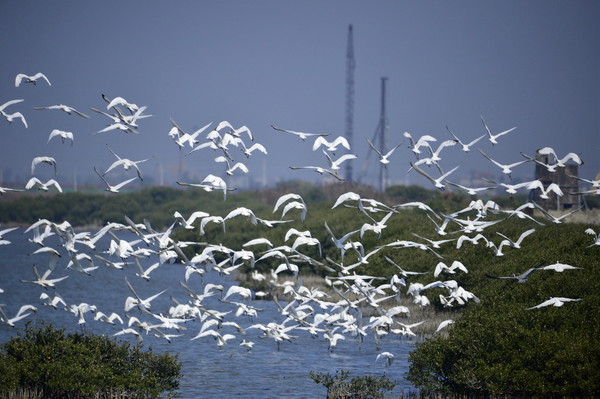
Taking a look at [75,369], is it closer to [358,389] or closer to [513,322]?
[358,389]

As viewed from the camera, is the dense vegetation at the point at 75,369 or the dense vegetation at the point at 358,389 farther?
the dense vegetation at the point at 358,389

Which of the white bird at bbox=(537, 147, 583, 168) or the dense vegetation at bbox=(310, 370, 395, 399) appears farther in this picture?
the white bird at bbox=(537, 147, 583, 168)

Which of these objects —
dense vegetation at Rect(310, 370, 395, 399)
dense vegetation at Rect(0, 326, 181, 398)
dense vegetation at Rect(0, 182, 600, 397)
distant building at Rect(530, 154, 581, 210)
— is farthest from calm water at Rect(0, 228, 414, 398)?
distant building at Rect(530, 154, 581, 210)

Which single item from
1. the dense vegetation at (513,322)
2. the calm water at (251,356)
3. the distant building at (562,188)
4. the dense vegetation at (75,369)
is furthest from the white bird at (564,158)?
the distant building at (562,188)

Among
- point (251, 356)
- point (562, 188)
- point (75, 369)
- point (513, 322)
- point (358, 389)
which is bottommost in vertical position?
point (251, 356)

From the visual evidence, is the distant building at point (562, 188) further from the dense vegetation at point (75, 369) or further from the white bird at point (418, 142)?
the dense vegetation at point (75, 369)

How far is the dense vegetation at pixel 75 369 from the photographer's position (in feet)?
68.2

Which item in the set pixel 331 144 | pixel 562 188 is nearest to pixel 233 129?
pixel 331 144

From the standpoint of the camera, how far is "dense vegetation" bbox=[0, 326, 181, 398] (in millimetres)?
20797

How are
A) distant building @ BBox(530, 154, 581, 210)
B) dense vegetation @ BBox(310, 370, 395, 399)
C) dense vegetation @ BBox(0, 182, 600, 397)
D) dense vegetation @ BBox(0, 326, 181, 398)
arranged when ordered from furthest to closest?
distant building @ BBox(530, 154, 581, 210), dense vegetation @ BBox(310, 370, 395, 399), dense vegetation @ BBox(0, 326, 181, 398), dense vegetation @ BBox(0, 182, 600, 397)

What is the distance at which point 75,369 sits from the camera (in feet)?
68.4

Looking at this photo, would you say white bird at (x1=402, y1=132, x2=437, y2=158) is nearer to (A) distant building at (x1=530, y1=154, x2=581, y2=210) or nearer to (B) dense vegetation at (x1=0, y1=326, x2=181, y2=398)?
(B) dense vegetation at (x1=0, y1=326, x2=181, y2=398)

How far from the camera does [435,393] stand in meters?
22.7

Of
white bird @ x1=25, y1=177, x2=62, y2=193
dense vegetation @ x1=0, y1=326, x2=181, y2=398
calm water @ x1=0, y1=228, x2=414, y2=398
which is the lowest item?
calm water @ x1=0, y1=228, x2=414, y2=398
